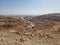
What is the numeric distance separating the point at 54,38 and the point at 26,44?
2664 millimetres

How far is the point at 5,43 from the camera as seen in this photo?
870cm

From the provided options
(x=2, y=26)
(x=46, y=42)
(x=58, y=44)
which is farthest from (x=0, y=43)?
→ (x=2, y=26)

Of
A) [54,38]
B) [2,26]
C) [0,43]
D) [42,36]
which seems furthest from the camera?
[2,26]

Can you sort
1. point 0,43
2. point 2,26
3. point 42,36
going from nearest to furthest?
point 0,43, point 42,36, point 2,26

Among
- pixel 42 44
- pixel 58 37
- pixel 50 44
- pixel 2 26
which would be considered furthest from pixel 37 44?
pixel 2 26

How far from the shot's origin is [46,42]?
9391mm

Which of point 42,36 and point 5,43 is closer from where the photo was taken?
point 5,43

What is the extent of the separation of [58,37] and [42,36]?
142 cm

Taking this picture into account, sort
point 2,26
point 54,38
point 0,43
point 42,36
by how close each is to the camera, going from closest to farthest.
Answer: point 0,43 → point 54,38 → point 42,36 → point 2,26

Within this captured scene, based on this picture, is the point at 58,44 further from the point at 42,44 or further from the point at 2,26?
the point at 2,26

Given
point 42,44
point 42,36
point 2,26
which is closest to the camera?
point 42,44

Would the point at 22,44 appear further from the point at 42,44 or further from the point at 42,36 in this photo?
the point at 42,36

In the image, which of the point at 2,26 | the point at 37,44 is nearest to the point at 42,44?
the point at 37,44

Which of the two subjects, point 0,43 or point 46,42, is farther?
point 46,42
